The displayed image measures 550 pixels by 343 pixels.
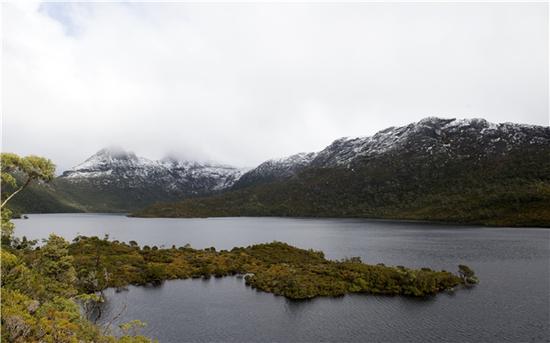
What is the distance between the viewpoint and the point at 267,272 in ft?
270

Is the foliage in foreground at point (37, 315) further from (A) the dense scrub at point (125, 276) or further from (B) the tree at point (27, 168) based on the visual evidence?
(B) the tree at point (27, 168)

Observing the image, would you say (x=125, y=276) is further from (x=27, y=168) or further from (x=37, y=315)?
(x=27, y=168)

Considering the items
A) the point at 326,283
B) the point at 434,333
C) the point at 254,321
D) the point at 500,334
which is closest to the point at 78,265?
the point at 254,321

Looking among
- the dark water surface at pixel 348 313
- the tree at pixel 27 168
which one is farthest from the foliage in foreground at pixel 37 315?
the dark water surface at pixel 348 313

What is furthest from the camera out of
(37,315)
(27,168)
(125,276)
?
(125,276)

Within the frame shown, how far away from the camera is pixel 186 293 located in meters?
71.1

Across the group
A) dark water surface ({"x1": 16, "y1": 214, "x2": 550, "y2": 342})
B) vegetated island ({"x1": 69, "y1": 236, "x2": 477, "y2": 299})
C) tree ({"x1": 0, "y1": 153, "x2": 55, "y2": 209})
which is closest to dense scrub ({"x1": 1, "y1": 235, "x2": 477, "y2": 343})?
vegetated island ({"x1": 69, "y1": 236, "x2": 477, "y2": 299})

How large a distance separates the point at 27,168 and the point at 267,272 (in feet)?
205

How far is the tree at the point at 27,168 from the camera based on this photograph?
80.8 feet

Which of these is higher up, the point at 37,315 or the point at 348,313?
the point at 37,315

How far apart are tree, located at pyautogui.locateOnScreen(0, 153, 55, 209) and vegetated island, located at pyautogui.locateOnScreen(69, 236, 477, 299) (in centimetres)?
3455

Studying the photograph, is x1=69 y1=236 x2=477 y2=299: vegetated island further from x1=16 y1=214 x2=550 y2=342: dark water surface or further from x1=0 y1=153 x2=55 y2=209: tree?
x1=0 y1=153 x2=55 y2=209: tree

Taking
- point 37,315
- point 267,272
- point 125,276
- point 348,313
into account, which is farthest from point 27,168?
point 267,272

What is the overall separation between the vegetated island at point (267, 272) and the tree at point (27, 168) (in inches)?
1360
